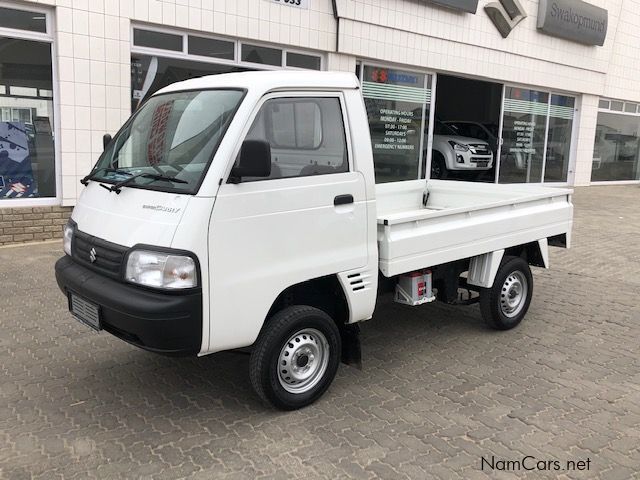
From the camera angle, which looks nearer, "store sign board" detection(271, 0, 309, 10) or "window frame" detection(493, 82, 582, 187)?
"store sign board" detection(271, 0, 309, 10)

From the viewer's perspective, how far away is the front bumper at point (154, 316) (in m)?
3.23

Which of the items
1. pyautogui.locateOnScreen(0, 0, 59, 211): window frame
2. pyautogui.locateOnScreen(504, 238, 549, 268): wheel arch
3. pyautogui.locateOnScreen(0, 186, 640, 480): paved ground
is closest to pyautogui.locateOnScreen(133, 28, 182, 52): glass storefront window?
pyautogui.locateOnScreen(0, 0, 59, 211): window frame

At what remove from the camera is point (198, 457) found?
3.34m

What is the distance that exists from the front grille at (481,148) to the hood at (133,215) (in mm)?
11978

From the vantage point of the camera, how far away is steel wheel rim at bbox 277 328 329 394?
380 centimetres

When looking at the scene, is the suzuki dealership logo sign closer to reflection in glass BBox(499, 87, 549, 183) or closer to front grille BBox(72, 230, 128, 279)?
reflection in glass BBox(499, 87, 549, 183)

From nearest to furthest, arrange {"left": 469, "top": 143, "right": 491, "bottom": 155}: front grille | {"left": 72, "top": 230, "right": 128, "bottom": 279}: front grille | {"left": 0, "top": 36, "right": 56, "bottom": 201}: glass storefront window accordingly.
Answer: {"left": 72, "top": 230, "right": 128, "bottom": 279}: front grille
{"left": 0, "top": 36, "right": 56, "bottom": 201}: glass storefront window
{"left": 469, "top": 143, "right": 491, "bottom": 155}: front grille

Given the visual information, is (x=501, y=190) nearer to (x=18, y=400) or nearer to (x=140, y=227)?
(x=140, y=227)

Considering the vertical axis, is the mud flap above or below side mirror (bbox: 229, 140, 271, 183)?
below

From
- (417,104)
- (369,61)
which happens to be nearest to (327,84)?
(369,61)

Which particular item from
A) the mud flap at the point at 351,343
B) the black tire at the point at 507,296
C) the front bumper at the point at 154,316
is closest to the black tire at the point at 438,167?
the black tire at the point at 507,296

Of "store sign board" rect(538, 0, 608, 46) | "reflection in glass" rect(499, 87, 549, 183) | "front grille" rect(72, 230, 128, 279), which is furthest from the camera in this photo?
"reflection in glass" rect(499, 87, 549, 183)

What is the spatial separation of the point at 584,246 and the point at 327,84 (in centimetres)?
718

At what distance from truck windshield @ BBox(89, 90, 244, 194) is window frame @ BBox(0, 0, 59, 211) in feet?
14.9
